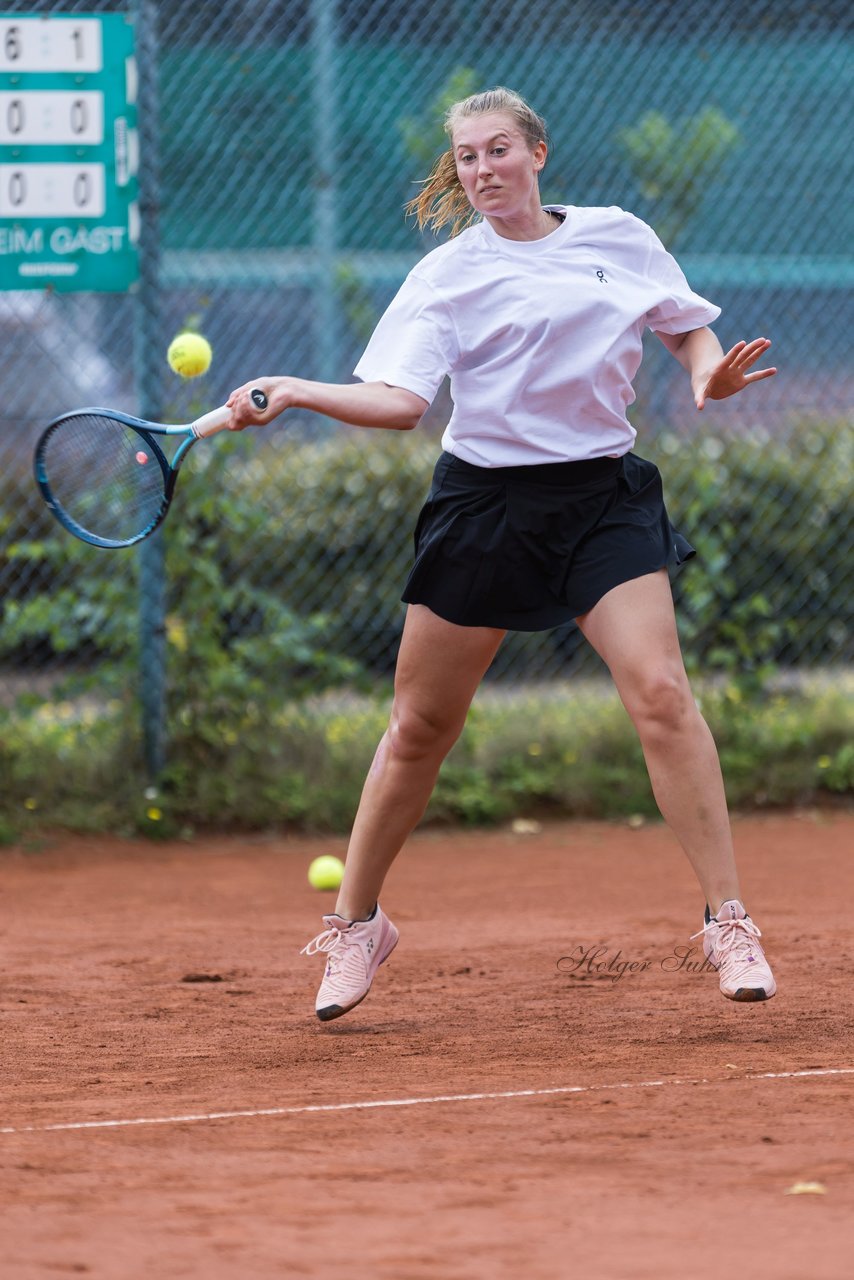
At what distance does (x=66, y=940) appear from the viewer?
16.8 ft

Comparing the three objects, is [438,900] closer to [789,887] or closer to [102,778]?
[789,887]

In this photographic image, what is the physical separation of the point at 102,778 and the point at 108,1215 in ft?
12.9

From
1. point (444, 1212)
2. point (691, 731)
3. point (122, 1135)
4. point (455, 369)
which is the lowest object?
point (122, 1135)

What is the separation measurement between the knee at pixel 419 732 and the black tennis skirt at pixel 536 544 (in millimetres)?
228

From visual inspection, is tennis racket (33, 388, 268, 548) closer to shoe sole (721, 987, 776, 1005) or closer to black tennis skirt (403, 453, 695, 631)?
black tennis skirt (403, 453, 695, 631)

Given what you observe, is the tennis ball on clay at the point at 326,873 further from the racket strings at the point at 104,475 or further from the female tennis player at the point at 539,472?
the female tennis player at the point at 539,472

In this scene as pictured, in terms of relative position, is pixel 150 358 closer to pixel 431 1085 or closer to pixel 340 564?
pixel 340 564

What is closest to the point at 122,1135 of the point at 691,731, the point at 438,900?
the point at 691,731

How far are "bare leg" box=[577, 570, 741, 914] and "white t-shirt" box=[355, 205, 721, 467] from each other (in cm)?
36

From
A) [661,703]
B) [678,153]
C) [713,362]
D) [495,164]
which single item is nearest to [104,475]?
[495,164]

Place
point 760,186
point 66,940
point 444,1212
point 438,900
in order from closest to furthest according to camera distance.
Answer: point 444,1212 < point 66,940 < point 438,900 < point 760,186

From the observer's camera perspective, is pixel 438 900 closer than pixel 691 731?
No

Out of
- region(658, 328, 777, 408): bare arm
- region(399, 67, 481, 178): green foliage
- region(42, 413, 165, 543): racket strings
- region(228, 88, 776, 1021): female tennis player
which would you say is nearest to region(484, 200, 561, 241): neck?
region(228, 88, 776, 1021): female tennis player

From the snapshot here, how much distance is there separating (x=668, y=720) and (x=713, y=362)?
31.8 inches
